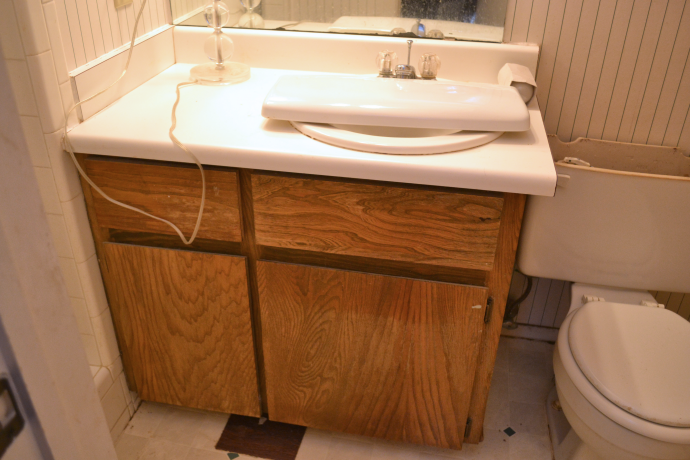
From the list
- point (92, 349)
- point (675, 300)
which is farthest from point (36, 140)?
point (675, 300)

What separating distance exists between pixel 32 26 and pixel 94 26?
0.63 feet

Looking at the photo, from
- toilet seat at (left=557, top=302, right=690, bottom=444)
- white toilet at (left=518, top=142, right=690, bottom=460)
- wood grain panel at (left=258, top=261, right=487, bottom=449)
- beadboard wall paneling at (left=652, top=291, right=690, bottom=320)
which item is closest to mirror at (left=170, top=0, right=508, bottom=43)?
white toilet at (left=518, top=142, right=690, bottom=460)

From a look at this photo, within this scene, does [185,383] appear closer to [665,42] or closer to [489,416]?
[489,416]

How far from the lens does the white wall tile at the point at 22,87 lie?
100cm

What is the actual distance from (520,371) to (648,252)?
0.55m

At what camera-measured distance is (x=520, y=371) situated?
1.68 metres

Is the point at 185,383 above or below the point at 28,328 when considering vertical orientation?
below

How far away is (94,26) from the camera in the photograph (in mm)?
1164

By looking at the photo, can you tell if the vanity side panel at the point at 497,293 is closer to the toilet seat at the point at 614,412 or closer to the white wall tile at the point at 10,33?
the toilet seat at the point at 614,412

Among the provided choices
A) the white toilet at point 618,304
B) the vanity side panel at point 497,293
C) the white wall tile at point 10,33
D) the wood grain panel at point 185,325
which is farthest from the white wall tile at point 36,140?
the white toilet at point 618,304

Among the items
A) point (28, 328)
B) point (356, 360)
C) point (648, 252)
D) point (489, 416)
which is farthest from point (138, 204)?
point (648, 252)

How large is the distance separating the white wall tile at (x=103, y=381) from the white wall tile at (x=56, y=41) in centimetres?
67

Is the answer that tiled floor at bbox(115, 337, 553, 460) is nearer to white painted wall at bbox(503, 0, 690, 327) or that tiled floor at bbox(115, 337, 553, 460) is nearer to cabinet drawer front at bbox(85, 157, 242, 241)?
cabinet drawer front at bbox(85, 157, 242, 241)

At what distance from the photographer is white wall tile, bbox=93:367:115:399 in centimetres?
131
